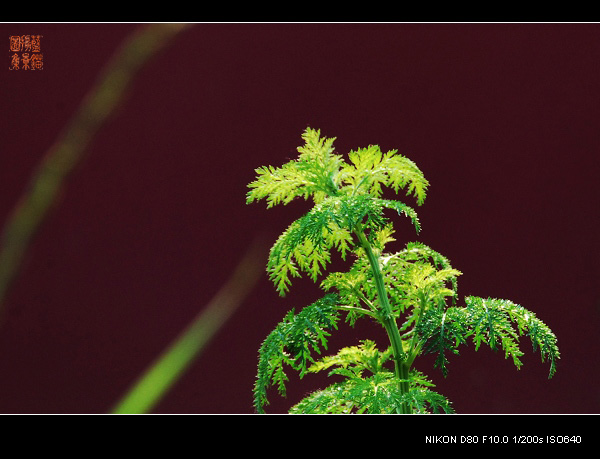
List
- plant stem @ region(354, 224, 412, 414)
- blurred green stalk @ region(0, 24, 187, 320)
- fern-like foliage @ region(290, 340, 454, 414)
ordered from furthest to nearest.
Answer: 1. blurred green stalk @ region(0, 24, 187, 320)
2. plant stem @ region(354, 224, 412, 414)
3. fern-like foliage @ region(290, 340, 454, 414)

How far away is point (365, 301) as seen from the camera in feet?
4.18

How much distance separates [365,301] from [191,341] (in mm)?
1009

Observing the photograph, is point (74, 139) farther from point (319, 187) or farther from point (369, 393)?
point (369, 393)

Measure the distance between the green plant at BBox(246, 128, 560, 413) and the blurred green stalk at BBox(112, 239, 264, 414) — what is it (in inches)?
30.0

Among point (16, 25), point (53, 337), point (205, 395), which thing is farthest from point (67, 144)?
point (205, 395)

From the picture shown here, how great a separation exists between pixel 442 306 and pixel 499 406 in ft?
3.18

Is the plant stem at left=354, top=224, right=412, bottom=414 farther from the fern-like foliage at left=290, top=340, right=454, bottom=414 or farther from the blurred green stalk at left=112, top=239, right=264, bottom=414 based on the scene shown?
the blurred green stalk at left=112, top=239, right=264, bottom=414

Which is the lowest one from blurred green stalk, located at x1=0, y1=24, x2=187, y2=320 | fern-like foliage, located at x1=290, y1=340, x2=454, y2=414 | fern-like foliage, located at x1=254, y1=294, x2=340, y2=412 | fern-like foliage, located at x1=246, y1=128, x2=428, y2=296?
fern-like foliage, located at x1=290, y1=340, x2=454, y2=414

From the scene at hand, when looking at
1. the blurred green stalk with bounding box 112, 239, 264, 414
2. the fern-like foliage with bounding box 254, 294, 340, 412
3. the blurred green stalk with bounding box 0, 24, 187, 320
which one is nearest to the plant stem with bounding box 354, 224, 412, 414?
the fern-like foliage with bounding box 254, 294, 340, 412

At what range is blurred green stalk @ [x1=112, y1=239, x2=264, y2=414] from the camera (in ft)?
6.78

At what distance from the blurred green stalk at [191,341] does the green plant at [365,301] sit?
30.0 inches

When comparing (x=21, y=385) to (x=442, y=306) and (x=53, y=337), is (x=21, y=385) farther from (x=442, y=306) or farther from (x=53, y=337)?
(x=442, y=306)

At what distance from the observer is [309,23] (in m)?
1.97

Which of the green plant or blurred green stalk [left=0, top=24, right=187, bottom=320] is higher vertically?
blurred green stalk [left=0, top=24, right=187, bottom=320]
